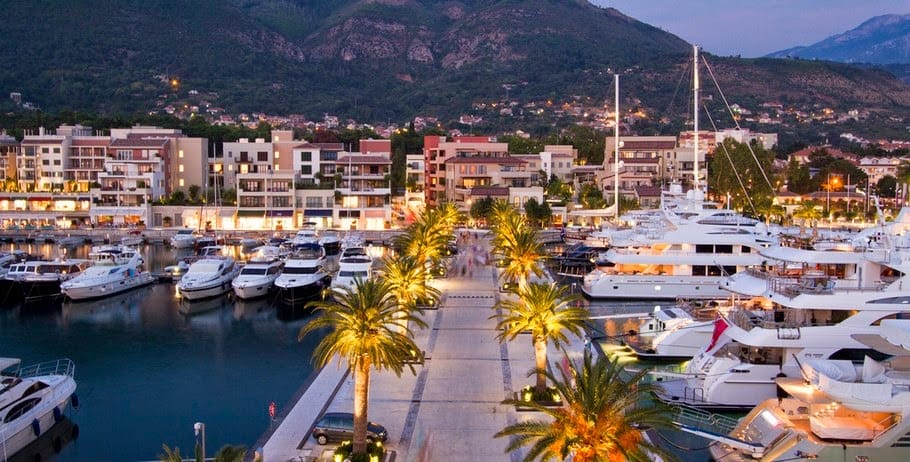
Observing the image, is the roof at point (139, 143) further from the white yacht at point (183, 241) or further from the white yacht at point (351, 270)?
the white yacht at point (351, 270)

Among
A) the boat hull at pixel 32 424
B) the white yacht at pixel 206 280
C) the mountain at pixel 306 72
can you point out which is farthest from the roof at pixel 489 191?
the mountain at pixel 306 72

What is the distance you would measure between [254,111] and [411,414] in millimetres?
137072

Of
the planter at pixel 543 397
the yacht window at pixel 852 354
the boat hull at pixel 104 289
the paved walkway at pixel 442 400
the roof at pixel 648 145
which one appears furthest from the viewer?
the roof at pixel 648 145

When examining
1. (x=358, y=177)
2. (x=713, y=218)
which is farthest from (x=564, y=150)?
(x=713, y=218)

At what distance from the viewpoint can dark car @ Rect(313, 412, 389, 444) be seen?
19.5 meters

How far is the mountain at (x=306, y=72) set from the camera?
147 m

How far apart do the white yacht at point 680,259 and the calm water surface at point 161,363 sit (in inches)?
611

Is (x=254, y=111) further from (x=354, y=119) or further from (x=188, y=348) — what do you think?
(x=188, y=348)

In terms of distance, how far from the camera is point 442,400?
23.0 m

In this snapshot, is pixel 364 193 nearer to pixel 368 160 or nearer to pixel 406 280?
pixel 368 160

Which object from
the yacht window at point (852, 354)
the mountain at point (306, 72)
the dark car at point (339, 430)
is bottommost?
the dark car at point (339, 430)

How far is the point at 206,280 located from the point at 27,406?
21142 mm

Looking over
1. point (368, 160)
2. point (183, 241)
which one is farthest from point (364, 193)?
point (183, 241)

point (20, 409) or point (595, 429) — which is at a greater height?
point (595, 429)
